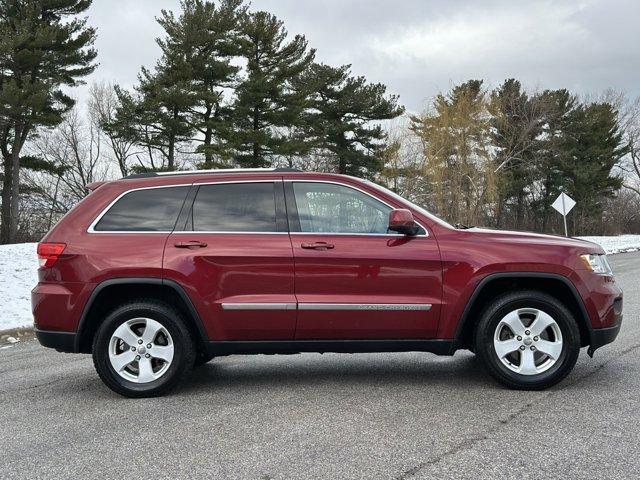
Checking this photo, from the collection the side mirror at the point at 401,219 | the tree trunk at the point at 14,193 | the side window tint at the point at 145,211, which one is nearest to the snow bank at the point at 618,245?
the side mirror at the point at 401,219

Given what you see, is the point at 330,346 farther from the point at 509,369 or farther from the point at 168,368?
the point at 509,369

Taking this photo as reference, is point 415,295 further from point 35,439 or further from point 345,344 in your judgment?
point 35,439

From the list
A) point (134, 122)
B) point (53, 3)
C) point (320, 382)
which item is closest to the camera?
point (320, 382)

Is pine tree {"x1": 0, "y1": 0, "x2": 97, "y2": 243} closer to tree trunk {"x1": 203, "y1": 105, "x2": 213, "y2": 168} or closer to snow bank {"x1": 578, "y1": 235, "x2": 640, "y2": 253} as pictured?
tree trunk {"x1": 203, "y1": 105, "x2": 213, "y2": 168}

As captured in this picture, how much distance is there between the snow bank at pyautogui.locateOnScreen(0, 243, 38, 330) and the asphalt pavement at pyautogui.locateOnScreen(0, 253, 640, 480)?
4.33m

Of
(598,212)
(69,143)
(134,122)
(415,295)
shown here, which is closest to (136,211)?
(415,295)

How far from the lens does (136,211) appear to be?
4871 mm

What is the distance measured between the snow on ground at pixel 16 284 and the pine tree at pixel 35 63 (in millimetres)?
11494

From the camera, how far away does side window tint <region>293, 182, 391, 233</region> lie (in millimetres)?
4723

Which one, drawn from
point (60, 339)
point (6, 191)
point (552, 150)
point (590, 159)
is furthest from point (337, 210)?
point (590, 159)

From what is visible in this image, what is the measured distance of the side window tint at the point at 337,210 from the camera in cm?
472

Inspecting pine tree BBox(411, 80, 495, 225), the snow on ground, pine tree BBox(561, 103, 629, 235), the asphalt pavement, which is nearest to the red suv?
the asphalt pavement

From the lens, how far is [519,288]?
4.78 m

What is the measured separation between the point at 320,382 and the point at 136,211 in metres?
2.17
